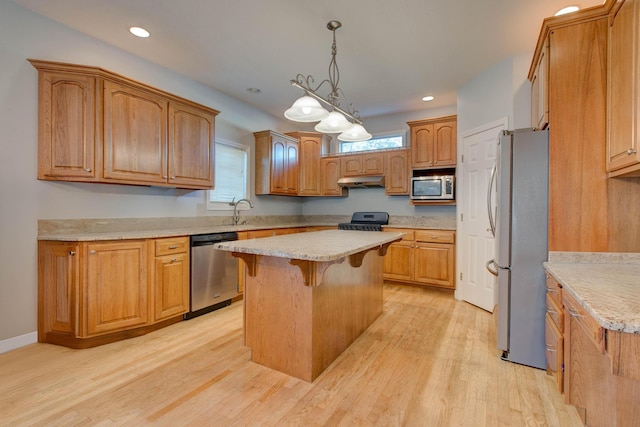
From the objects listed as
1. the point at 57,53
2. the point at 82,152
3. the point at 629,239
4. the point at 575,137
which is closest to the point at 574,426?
the point at 629,239

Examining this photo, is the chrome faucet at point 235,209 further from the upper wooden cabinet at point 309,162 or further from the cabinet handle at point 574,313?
the cabinet handle at point 574,313

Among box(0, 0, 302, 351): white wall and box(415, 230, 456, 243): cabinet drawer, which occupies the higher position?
box(0, 0, 302, 351): white wall

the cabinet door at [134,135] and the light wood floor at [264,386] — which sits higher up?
the cabinet door at [134,135]

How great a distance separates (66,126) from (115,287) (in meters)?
1.47

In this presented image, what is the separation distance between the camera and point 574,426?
1552mm

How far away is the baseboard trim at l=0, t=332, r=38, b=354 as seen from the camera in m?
2.33

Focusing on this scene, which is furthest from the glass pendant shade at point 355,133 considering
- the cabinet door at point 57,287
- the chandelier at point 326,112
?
the cabinet door at point 57,287

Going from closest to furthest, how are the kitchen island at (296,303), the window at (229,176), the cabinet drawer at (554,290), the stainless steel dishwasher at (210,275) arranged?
1. the cabinet drawer at (554,290)
2. the kitchen island at (296,303)
3. the stainless steel dishwasher at (210,275)
4. the window at (229,176)

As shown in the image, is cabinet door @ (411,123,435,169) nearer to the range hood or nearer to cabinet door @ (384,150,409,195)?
cabinet door @ (384,150,409,195)

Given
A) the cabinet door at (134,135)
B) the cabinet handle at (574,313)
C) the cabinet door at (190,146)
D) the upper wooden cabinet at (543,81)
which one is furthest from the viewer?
the cabinet door at (190,146)

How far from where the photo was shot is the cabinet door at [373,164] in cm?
481

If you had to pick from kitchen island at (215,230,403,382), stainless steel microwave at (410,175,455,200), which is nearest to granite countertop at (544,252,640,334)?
kitchen island at (215,230,403,382)

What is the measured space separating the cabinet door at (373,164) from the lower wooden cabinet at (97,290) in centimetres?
333

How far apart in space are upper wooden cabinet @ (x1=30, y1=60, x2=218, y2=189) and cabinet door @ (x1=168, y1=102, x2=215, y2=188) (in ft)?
0.04
